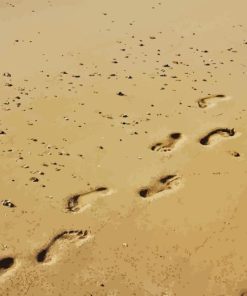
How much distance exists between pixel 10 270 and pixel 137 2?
17.7 ft

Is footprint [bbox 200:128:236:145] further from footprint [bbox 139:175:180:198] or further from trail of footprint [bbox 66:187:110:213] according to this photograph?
trail of footprint [bbox 66:187:110:213]

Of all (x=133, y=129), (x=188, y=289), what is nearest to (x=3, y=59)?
(x=133, y=129)

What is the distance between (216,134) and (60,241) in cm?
206

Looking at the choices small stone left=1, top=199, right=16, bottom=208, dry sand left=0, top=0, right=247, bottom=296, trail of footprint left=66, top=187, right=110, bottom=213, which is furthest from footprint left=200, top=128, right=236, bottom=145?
small stone left=1, top=199, right=16, bottom=208

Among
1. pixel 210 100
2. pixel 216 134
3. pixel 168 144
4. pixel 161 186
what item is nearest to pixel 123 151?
pixel 168 144

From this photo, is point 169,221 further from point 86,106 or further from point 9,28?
point 9,28

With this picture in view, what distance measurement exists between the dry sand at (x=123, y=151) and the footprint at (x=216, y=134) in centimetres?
1

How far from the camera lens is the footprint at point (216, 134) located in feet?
17.7

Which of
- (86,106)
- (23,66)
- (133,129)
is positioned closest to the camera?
(133,129)

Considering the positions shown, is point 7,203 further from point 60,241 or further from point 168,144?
point 168,144

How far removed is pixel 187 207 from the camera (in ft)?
15.1

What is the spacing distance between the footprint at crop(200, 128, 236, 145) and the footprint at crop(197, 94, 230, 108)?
485 millimetres

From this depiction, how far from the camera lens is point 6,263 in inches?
161

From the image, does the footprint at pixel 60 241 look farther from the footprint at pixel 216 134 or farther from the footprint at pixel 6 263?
the footprint at pixel 216 134
